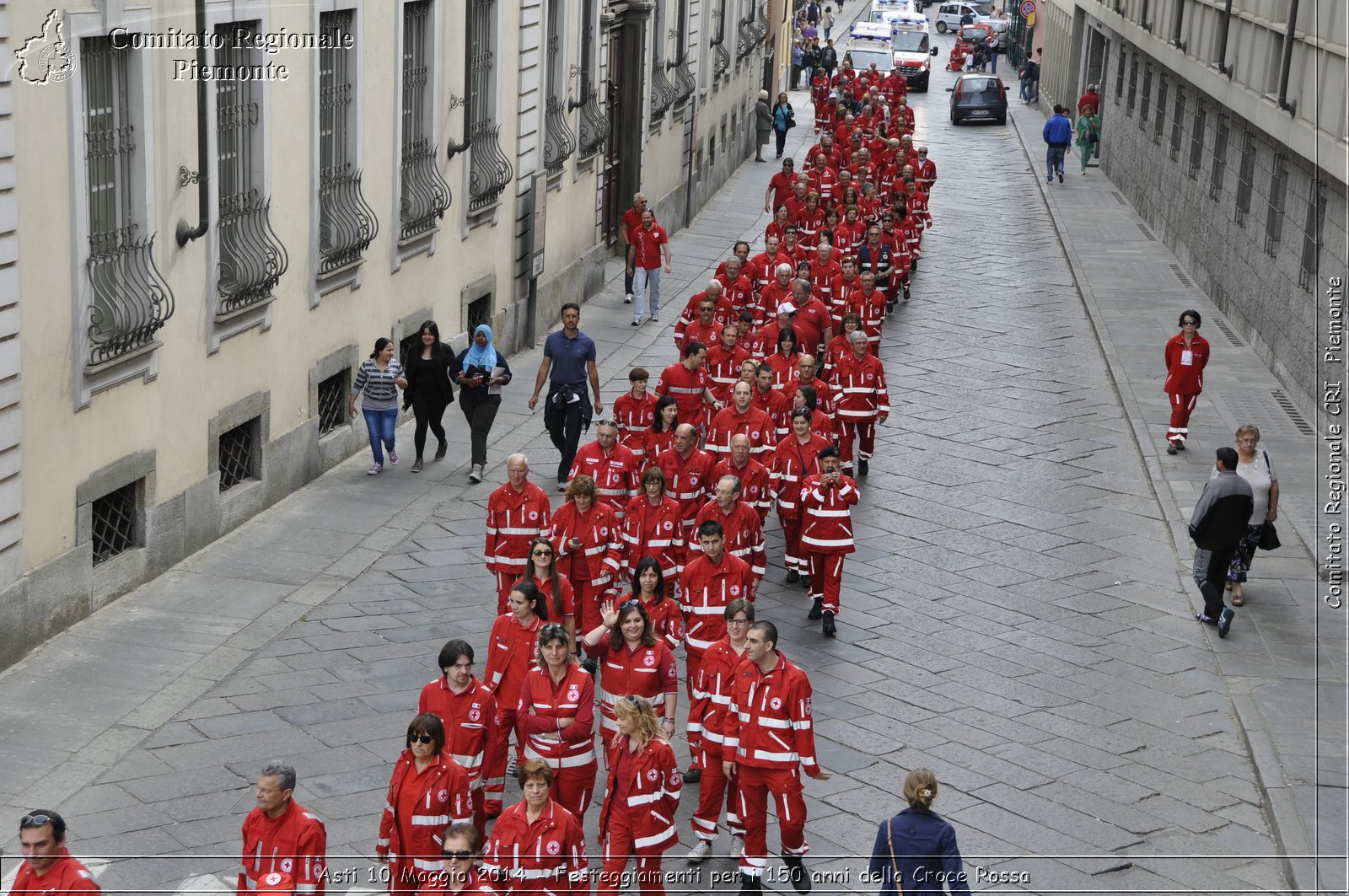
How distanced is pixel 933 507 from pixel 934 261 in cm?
1355

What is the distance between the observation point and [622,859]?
332 inches

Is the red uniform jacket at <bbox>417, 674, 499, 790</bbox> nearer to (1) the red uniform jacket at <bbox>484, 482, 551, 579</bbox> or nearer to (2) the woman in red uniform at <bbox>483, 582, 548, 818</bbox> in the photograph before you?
(2) the woman in red uniform at <bbox>483, 582, 548, 818</bbox>

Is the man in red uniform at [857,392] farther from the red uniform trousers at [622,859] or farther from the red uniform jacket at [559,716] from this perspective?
the red uniform trousers at [622,859]

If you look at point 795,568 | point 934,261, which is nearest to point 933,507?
point 795,568

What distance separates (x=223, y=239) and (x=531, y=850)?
7.94m

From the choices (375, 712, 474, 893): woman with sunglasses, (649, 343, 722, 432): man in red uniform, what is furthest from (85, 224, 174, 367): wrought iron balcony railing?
(375, 712, 474, 893): woman with sunglasses

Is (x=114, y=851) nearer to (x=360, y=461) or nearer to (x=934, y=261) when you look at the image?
(x=360, y=461)

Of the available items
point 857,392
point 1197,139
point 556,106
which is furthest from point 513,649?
point 1197,139

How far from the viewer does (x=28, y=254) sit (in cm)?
1136

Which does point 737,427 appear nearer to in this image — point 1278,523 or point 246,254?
point 246,254

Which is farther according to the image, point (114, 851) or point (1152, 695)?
point (1152, 695)

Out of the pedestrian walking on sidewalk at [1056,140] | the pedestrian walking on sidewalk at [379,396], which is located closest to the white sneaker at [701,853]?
the pedestrian walking on sidewalk at [379,396]

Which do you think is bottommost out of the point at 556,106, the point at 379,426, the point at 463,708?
the point at 379,426

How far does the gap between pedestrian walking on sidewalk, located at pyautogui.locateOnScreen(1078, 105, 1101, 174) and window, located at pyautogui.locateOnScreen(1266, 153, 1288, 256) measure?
1762 centimetres
